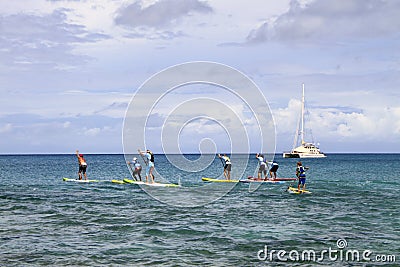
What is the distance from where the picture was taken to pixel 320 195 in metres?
36.2

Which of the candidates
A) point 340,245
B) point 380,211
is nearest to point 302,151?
point 380,211

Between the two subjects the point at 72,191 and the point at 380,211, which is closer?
the point at 380,211

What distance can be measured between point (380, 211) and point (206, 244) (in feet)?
41.9

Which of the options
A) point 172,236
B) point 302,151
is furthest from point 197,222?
point 302,151

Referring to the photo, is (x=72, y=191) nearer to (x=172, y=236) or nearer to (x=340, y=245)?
(x=172, y=236)

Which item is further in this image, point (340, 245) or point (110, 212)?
point (110, 212)

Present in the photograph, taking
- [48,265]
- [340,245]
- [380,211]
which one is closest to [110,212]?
[48,265]

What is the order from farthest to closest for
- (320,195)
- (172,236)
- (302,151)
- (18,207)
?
(302,151), (320,195), (18,207), (172,236)

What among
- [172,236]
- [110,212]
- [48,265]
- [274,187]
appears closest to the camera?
[48,265]

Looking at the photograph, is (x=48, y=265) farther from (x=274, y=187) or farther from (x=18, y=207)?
(x=274, y=187)

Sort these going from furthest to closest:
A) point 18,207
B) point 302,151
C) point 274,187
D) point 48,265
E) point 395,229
Result: 1. point 302,151
2. point 274,187
3. point 18,207
4. point 395,229
5. point 48,265

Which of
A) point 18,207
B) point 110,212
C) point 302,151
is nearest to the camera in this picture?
point 110,212

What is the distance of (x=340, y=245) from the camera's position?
18.2 meters

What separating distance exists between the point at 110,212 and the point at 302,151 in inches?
5224
